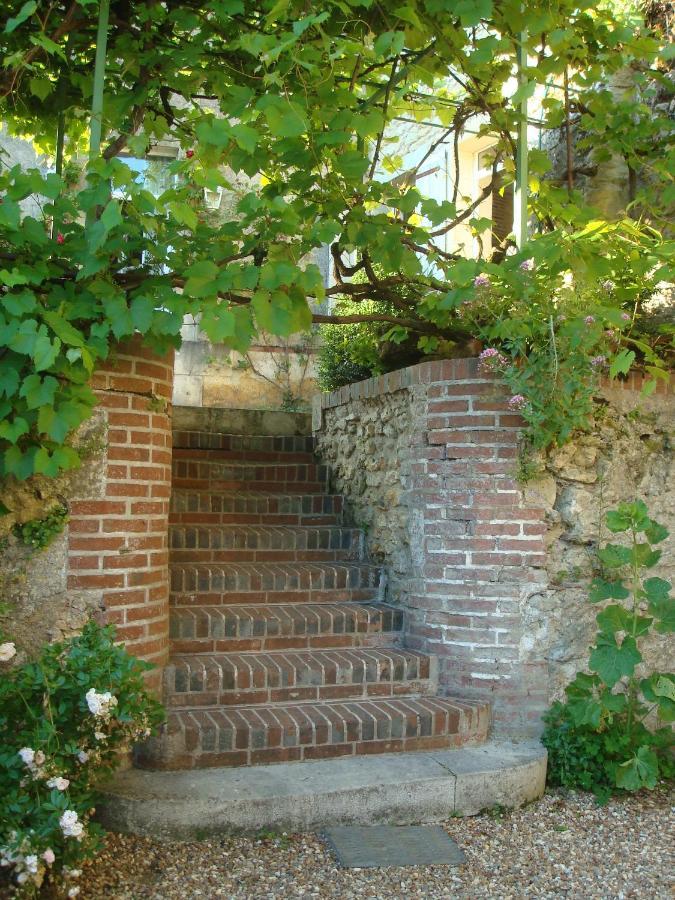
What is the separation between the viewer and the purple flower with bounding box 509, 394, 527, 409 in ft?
13.6

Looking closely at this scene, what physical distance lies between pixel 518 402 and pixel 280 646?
1.83 meters

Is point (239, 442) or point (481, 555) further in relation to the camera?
point (239, 442)

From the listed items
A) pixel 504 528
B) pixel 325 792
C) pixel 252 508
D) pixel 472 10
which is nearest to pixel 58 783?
pixel 325 792

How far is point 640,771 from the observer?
3857mm

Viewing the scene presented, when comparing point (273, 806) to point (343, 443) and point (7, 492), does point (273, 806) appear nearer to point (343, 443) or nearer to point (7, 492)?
point (7, 492)

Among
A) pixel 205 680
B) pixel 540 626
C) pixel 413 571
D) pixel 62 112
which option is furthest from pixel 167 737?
pixel 62 112

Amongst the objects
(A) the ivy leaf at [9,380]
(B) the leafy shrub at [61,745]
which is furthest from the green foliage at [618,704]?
(A) the ivy leaf at [9,380]

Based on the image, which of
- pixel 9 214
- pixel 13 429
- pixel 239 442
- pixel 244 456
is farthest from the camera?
pixel 239 442

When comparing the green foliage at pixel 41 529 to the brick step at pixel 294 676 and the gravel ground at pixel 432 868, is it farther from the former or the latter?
the gravel ground at pixel 432 868

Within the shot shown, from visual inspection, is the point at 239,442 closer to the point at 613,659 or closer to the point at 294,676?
the point at 294,676

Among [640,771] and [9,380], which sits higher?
[9,380]

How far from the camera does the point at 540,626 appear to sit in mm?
4336

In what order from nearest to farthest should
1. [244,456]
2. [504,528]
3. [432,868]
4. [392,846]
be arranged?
[432,868] → [392,846] → [504,528] → [244,456]

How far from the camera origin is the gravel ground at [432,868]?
10.2 feet
